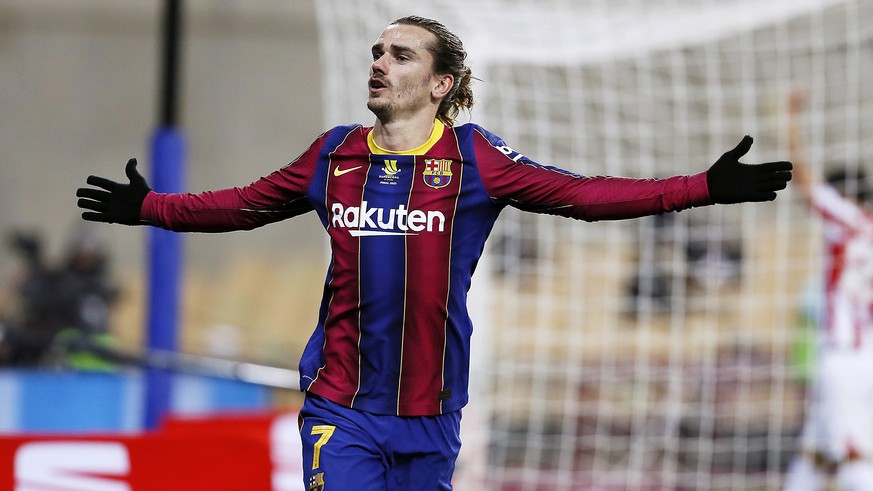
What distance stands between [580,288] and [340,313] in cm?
530

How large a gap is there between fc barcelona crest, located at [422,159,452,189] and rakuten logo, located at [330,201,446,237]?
0.08 m

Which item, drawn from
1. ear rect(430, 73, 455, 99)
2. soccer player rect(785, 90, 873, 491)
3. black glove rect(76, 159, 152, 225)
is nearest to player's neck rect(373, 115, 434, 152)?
ear rect(430, 73, 455, 99)

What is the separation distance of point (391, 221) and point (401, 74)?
1.33 feet

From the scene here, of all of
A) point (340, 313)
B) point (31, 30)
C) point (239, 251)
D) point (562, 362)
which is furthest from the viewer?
point (239, 251)

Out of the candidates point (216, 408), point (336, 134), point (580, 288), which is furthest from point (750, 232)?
point (336, 134)

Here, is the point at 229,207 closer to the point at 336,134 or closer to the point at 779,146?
the point at 336,134

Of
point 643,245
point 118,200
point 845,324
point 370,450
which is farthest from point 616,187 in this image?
point 643,245

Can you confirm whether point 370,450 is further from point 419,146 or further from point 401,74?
point 401,74

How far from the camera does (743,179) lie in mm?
3133

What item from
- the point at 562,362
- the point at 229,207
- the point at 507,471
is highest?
the point at 229,207

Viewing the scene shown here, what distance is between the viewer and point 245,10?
14117mm

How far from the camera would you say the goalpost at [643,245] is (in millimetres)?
7094

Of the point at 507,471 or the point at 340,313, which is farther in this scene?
the point at 507,471

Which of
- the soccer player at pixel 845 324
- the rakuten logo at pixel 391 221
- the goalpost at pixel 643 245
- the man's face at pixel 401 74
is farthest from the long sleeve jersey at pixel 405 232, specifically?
the soccer player at pixel 845 324
